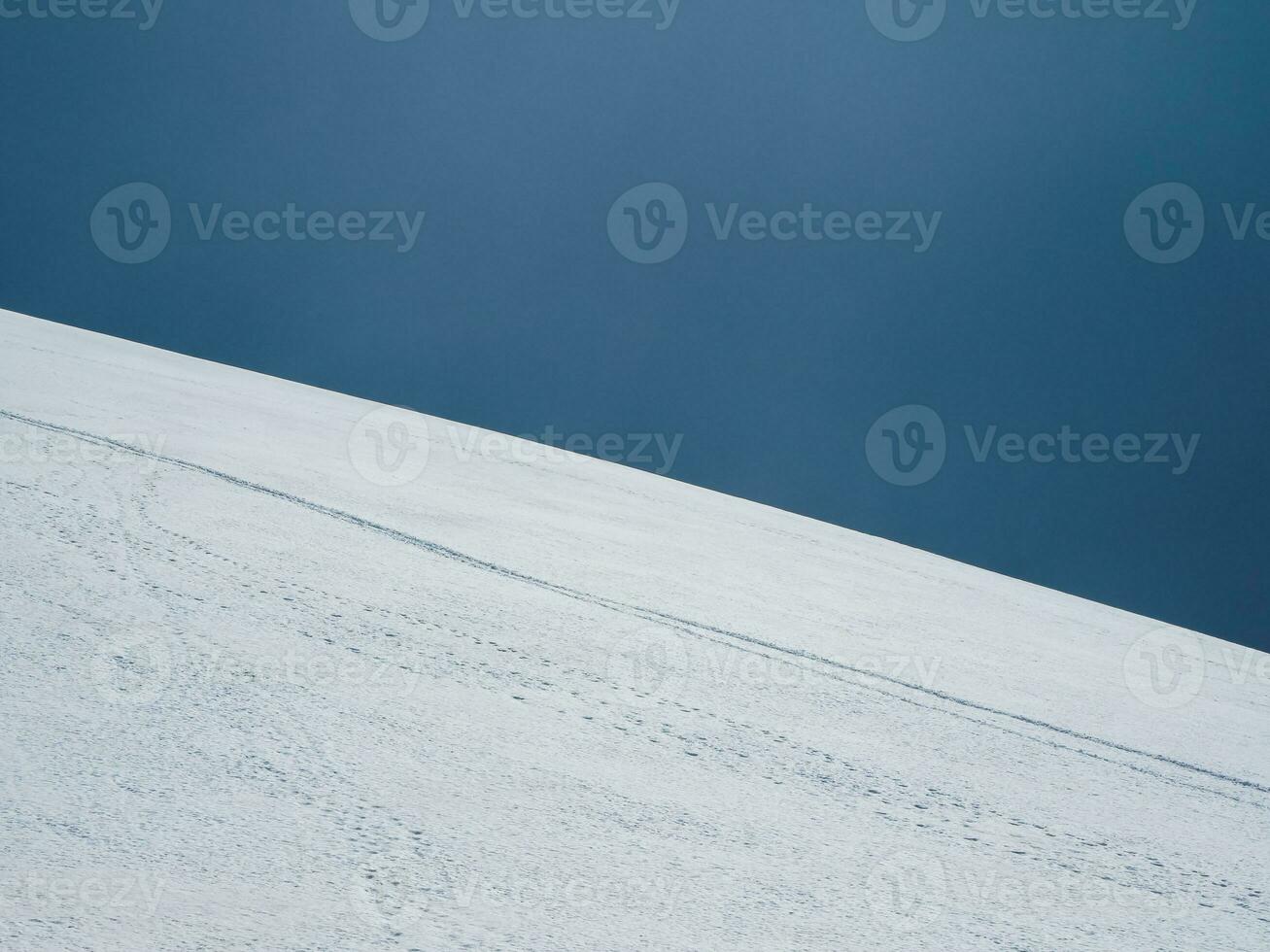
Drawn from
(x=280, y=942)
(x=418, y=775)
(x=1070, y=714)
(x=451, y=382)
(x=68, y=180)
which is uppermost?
(x=68, y=180)

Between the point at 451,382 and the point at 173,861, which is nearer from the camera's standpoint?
the point at 173,861

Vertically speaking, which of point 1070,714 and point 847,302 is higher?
point 847,302

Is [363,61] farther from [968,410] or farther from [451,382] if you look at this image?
[968,410]

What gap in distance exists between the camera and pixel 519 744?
1.64m

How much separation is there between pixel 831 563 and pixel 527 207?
6.70m

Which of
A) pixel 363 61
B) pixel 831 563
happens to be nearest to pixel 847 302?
pixel 363 61

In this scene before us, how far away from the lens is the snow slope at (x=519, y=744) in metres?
1.23

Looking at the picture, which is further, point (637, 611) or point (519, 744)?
point (637, 611)

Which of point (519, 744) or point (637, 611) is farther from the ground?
point (637, 611)

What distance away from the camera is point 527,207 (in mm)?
9773

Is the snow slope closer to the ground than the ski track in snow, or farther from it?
closer to the ground

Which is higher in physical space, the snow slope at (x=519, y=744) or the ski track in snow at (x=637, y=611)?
the ski track in snow at (x=637, y=611)

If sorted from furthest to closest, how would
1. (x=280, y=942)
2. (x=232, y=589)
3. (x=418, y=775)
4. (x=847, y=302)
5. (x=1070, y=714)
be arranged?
(x=847, y=302), (x=1070, y=714), (x=232, y=589), (x=418, y=775), (x=280, y=942)

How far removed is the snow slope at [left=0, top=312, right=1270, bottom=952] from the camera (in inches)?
48.5
